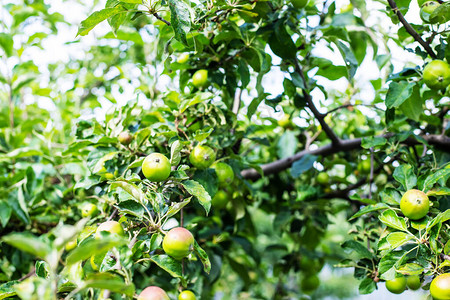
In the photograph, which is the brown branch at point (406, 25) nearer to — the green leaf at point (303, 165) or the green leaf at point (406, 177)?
the green leaf at point (406, 177)

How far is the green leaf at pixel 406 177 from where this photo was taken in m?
1.30

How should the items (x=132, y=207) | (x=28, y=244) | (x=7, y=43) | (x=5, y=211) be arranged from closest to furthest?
(x=28, y=244)
(x=132, y=207)
(x=5, y=211)
(x=7, y=43)

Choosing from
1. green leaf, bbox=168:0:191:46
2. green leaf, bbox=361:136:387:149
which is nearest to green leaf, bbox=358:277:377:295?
green leaf, bbox=361:136:387:149

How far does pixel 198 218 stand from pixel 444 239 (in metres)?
1.10

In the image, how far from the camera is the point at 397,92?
145cm

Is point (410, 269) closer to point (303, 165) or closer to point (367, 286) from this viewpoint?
point (367, 286)

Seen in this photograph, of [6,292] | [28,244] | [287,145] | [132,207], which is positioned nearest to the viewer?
[28,244]

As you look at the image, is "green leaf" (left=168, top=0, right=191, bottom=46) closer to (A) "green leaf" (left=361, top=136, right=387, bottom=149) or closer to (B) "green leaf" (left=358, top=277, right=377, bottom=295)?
(A) "green leaf" (left=361, top=136, right=387, bottom=149)

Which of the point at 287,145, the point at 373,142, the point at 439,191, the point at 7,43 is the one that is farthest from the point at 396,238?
the point at 7,43

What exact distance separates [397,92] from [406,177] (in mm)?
332

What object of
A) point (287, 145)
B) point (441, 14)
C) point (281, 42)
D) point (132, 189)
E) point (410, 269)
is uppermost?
point (441, 14)

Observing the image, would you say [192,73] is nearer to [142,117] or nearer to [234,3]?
[142,117]

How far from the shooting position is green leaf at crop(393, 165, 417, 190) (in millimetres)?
1296

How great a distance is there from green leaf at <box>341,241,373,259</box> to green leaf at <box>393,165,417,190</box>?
0.88 ft
